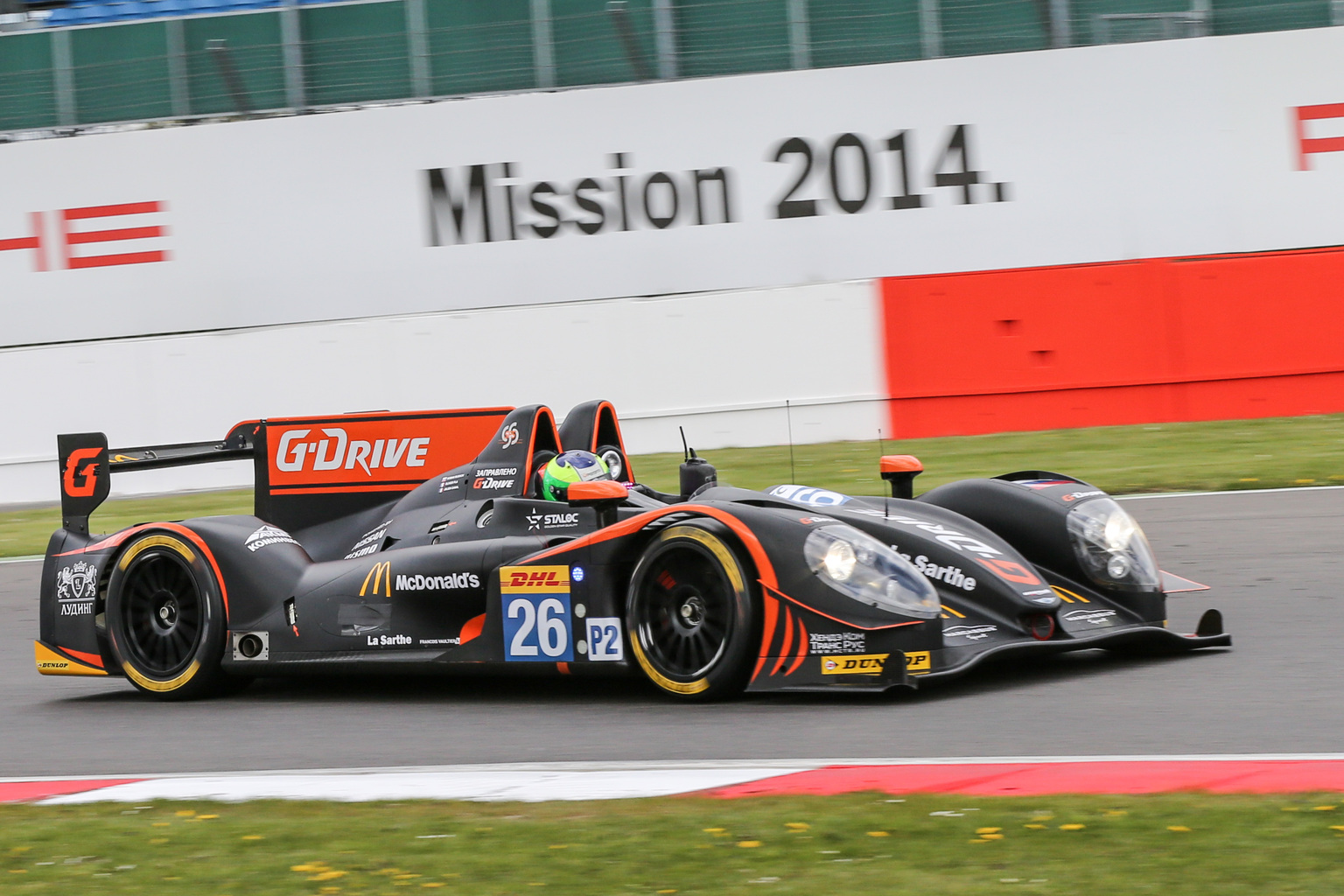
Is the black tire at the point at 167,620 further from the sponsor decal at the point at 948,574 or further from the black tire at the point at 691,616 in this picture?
the sponsor decal at the point at 948,574

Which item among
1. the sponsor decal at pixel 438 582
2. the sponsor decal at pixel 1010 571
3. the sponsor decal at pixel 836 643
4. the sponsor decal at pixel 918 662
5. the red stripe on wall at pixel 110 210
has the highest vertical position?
the red stripe on wall at pixel 110 210

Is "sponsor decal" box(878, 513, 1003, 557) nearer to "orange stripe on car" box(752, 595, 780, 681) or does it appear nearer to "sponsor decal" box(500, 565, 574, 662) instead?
"orange stripe on car" box(752, 595, 780, 681)

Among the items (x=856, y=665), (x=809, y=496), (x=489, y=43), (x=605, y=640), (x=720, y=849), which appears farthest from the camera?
(x=489, y=43)

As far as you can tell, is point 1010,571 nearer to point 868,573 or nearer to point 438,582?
point 868,573

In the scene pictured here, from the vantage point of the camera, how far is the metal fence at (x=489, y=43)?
1830 centimetres

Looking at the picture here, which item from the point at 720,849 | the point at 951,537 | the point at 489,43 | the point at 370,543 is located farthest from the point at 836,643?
the point at 489,43

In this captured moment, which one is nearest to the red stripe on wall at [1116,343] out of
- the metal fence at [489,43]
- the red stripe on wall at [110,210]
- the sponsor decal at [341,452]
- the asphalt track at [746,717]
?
the metal fence at [489,43]

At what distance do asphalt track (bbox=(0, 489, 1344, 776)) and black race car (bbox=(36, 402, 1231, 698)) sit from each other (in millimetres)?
166

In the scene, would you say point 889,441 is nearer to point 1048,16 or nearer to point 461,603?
point 1048,16

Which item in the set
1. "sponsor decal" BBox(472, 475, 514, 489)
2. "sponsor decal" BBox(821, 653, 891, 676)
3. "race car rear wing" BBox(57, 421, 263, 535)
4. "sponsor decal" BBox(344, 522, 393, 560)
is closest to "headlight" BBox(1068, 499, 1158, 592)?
"sponsor decal" BBox(821, 653, 891, 676)

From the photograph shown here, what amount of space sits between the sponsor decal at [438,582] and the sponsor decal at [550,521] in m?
0.37

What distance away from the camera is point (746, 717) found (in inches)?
227

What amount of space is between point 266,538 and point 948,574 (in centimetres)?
302

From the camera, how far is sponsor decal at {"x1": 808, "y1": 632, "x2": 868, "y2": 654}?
5.71m
